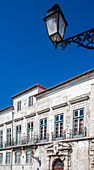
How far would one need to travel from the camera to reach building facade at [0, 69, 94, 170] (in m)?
13.9

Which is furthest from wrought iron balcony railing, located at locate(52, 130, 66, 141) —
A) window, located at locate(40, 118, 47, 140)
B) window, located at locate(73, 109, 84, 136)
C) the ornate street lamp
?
the ornate street lamp

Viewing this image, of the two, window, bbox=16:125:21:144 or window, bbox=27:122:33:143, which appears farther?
window, bbox=16:125:21:144

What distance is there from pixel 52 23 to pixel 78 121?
11583 millimetres

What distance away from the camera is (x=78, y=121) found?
47.4ft

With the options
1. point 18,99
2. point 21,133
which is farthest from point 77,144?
point 18,99

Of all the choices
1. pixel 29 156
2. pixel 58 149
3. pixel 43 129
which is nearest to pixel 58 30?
pixel 58 149

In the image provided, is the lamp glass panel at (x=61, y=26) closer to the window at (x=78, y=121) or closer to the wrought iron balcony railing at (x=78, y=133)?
the wrought iron balcony railing at (x=78, y=133)

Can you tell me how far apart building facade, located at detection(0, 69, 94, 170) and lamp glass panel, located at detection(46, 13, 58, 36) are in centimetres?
1062

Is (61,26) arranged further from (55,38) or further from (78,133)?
(78,133)

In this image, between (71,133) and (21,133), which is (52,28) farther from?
(21,133)

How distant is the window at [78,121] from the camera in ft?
46.6

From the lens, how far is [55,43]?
375 centimetres

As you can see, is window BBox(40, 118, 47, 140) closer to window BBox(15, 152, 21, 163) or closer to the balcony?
the balcony

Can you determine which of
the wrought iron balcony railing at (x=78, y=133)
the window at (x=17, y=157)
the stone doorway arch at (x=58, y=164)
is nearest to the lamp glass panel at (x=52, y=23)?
the wrought iron balcony railing at (x=78, y=133)
